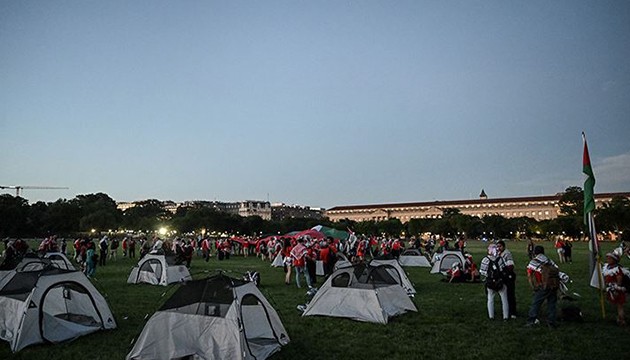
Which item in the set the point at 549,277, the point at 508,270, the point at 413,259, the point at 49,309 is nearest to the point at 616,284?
the point at 549,277

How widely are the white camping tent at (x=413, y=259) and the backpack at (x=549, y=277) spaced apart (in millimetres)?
20055

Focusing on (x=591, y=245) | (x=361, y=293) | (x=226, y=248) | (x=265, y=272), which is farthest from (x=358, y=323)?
(x=226, y=248)

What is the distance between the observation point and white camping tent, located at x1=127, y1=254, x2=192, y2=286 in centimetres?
2031

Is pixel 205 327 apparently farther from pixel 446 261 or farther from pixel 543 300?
pixel 446 261

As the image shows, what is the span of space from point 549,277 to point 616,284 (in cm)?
173

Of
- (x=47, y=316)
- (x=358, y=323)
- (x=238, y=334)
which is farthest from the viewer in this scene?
(x=358, y=323)

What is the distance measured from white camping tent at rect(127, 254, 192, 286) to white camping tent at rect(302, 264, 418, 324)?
10030mm

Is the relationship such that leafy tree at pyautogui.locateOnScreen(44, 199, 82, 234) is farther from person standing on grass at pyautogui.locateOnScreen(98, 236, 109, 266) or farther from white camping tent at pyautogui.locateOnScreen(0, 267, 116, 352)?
white camping tent at pyautogui.locateOnScreen(0, 267, 116, 352)

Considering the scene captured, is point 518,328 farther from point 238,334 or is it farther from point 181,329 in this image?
point 181,329

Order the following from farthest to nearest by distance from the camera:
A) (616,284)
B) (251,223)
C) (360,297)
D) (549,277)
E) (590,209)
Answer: (251,223) < (590,209) < (360,297) < (616,284) < (549,277)

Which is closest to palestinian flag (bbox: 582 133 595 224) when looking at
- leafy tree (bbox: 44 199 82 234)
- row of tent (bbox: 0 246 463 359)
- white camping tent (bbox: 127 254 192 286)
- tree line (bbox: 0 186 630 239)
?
row of tent (bbox: 0 246 463 359)

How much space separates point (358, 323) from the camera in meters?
11.7

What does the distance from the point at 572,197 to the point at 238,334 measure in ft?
440

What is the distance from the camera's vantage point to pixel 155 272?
2055cm
